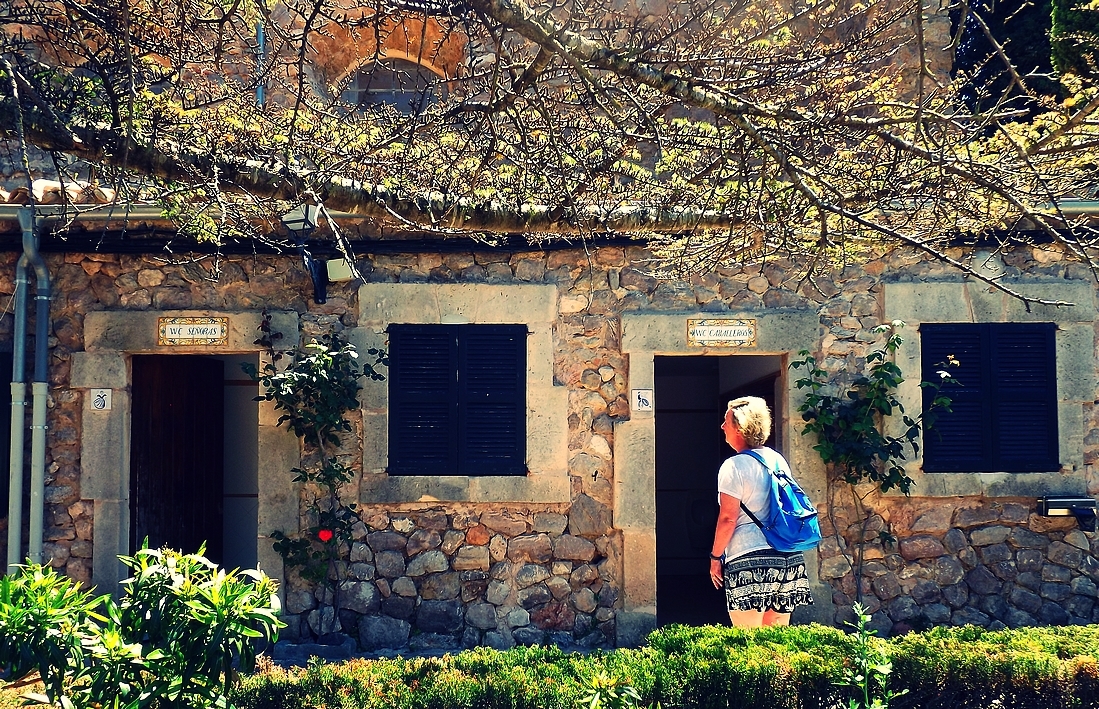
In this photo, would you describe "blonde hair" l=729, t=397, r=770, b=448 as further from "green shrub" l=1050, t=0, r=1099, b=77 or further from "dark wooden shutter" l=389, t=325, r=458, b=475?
"dark wooden shutter" l=389, t=325, r=458, b=475

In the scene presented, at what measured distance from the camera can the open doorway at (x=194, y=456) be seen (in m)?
7.57

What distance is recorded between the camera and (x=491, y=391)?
720 cm

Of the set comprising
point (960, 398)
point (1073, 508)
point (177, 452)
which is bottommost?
→ point (1073, 508)

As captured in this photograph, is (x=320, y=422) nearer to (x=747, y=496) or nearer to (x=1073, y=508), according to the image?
(x=747, y=496)

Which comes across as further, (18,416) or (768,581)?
(18,416)

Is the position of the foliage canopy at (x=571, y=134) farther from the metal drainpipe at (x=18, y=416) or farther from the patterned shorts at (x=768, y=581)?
the metal drainpipe at (x=18, y=416)

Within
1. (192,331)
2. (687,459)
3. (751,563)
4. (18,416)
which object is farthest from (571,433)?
(687,459)

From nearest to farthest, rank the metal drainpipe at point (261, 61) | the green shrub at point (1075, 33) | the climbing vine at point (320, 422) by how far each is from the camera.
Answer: the green shrub at point (1075, 33)
the metal drainpipe at point (261, 61)
the climbing vine at point (320, 422)

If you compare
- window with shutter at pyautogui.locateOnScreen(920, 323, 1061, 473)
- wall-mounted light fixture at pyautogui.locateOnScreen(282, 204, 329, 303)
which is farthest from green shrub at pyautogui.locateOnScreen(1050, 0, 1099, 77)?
wall-mounted light fixture at pyautogui.locateOnScreen(282, 204, 329, 303)

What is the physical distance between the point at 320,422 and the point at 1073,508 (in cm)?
512

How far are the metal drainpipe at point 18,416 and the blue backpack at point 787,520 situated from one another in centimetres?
484

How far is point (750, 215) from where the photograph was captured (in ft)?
17.3

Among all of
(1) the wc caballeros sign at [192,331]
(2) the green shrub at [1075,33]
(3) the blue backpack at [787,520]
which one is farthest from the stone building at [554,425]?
(2) the green shrub at [1075,33]

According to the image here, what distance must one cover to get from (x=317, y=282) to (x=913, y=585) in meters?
4.60
